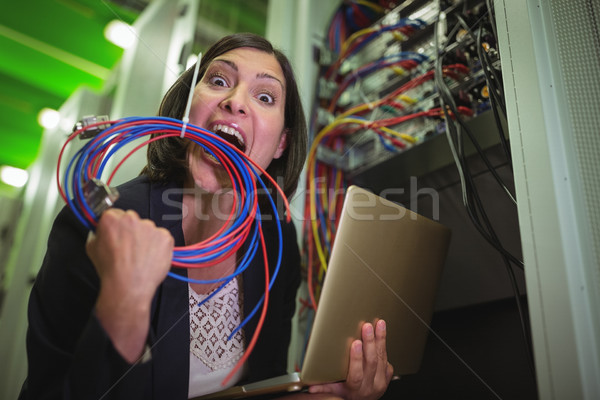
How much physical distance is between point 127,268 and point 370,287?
1.52 feet

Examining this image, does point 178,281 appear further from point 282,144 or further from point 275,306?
point 282,144

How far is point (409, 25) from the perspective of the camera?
53.8 inches

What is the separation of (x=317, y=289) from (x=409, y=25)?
3.00ft

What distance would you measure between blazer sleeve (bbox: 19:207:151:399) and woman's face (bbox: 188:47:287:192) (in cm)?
30

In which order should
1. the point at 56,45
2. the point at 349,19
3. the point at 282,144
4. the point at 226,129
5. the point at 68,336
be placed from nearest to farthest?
1. the point at 68,336
2. the point at 226,129
3. the point at 282,144
4. the point at 349,19
5. the point at 56,45

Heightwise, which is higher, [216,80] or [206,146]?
[216,80]

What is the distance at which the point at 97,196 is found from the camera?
1.89 ft

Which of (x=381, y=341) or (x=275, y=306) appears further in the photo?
(x=275, y=306)

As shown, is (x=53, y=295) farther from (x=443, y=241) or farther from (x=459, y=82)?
(x=459, y=82)

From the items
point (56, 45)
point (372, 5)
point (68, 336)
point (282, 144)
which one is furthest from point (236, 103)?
point (56, 45)

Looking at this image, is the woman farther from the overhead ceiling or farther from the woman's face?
the overhead ceiling

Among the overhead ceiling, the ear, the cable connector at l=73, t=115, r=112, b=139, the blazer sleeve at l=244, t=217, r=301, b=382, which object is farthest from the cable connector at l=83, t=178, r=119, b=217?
the overhead ceiling

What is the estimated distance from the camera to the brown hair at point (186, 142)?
105 cm

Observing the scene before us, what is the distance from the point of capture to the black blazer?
61 cm
